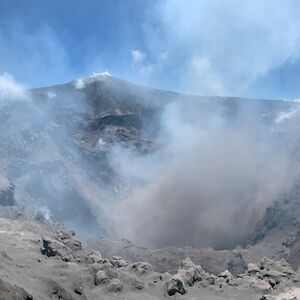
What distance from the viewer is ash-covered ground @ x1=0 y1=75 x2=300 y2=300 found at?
8838 centimetres

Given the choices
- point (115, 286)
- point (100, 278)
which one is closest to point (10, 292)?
point (115, 286)

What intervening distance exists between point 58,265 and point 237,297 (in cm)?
3028

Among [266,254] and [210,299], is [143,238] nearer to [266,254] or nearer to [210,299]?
[266,254]

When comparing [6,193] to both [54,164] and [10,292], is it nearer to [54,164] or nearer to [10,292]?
[54,164]

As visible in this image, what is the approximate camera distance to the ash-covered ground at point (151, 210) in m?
88.4

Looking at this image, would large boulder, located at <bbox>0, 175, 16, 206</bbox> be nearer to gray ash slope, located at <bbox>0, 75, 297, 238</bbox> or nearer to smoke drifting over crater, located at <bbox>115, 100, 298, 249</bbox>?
gray ash slope, located at <bbox>0, 75, 297, 238</bbox>

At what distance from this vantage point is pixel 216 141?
199 m

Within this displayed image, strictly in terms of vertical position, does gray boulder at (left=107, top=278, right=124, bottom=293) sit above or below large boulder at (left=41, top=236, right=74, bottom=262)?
below

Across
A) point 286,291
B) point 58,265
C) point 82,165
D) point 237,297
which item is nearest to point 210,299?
point 237,297

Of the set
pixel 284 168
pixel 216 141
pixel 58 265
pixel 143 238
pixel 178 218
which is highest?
pixel 216 141

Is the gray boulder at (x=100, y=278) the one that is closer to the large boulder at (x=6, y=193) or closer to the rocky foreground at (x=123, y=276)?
the rocky foreground at (x=123, y=276)

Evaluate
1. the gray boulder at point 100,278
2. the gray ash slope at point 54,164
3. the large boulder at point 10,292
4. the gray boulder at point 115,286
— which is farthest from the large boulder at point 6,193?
the large boulder at point 10,292

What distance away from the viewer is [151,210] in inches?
7028

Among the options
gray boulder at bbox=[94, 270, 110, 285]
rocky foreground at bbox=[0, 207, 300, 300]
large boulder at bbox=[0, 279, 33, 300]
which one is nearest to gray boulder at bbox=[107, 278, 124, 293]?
rocky foreground at bbox=[0, 207, 300, 300]
